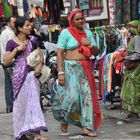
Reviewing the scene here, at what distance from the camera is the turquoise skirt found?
25.5 feet

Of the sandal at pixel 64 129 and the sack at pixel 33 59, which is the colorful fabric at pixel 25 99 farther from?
the sandal at pixel 64 129

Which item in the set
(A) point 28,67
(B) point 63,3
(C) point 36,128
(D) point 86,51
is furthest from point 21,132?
(B) point 63,3

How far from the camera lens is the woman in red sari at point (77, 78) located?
7.76 m

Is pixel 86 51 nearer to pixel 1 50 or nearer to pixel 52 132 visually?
pixel 52 132

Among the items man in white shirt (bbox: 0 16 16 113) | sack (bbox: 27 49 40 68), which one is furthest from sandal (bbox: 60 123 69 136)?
man in white shirt (bbox: 0 16 16 113)

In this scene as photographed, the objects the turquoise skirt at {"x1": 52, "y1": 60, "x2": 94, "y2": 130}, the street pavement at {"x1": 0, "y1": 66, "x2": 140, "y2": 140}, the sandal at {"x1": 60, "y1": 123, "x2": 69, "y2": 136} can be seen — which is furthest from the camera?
the sandal at {"x1": 60, "y1": 123, "x2": 69, "y2": 136}

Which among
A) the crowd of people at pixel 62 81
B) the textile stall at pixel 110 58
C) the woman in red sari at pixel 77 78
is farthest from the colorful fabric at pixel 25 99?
the textile stall at pixel 110 58

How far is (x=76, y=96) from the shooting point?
7754mm

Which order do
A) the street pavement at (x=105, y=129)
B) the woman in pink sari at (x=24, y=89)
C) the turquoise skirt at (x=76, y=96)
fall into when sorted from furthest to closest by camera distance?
1. the street pavement at (x=105, y=129)
2. the turquoise skirt at (x=76, y=96)
3. the woman in pink sari at (x=24, y=89)

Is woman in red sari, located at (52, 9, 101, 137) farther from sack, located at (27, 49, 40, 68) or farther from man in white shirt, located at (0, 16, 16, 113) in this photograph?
man in white shirt, located at (0, 16, 16, 113)

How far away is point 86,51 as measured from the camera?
7.73 metres

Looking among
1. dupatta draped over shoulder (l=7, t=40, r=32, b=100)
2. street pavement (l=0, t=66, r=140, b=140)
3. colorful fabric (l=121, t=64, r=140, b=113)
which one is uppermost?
dupatta draped over shoulder (l=7, t=40, r=32, b=100)

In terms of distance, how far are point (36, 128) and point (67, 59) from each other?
3.62 feet

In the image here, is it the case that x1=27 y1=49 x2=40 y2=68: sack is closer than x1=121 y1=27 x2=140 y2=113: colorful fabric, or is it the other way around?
x1=27 y1=49 x2=40 y2=68: sack
